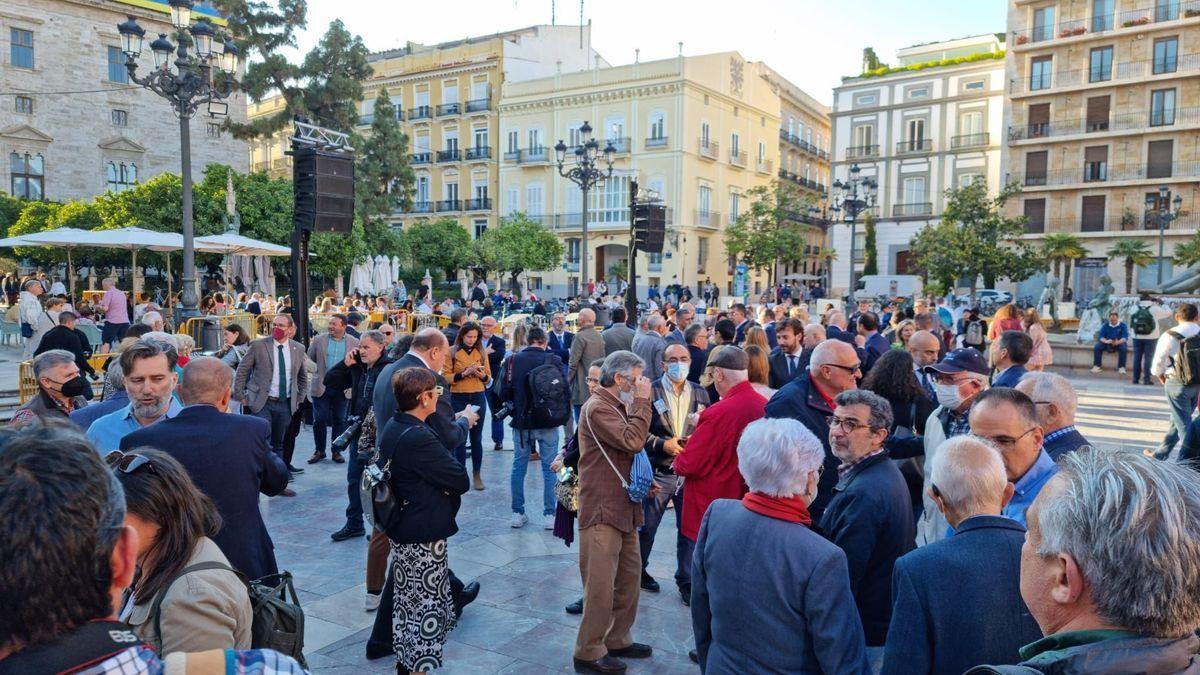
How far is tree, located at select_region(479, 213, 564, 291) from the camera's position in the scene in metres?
36.0

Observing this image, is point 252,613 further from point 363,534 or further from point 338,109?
point 338,109

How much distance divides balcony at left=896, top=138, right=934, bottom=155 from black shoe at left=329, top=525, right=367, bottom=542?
144 ft

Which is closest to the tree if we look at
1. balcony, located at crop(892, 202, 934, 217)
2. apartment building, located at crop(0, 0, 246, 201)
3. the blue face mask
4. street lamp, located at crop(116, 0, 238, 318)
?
apartment building, located at crop(0, 0, 246, 201)

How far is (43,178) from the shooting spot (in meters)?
36.7

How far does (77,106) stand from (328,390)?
1508 inches

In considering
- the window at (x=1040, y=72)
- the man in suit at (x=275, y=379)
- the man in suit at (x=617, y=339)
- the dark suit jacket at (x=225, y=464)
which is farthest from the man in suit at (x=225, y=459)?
the window at (x=1040, y=72)

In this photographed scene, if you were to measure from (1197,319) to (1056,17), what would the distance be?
3664 cm

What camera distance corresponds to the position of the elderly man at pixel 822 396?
4185mm

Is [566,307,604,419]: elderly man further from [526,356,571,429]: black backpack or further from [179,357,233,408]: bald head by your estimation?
[179,357,233,408]: bald head

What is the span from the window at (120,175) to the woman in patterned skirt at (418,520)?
4218cm

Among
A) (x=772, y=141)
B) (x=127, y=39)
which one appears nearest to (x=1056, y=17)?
(x=772, y=141)

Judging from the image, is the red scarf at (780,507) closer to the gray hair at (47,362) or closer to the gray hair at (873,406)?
the gray hair at (873,406)

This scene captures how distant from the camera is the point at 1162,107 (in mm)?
36500

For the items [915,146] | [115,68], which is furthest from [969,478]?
[115,68]
